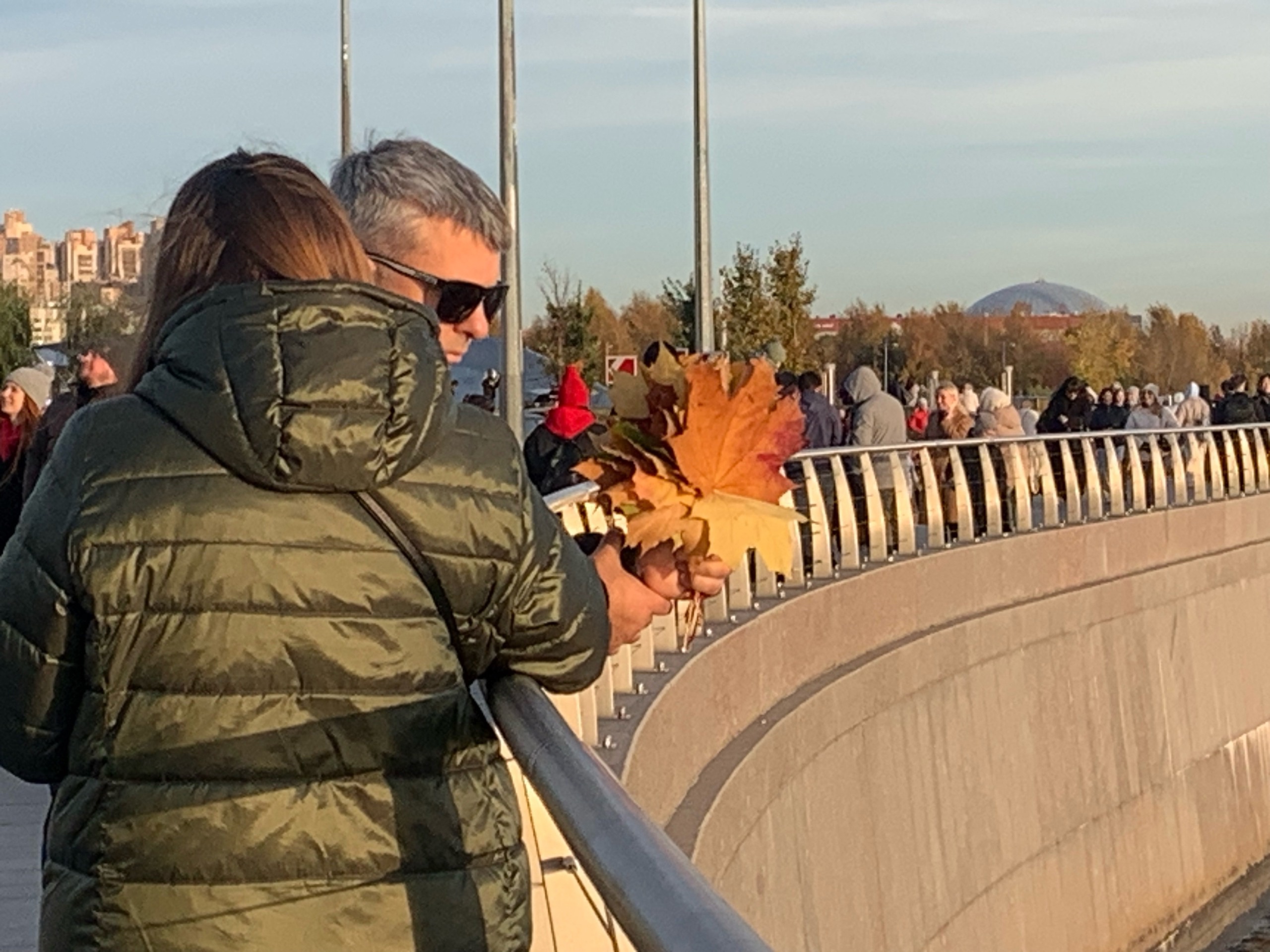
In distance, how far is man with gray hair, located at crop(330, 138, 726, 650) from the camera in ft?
12.1

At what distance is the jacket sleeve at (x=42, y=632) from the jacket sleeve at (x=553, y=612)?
1.68 feet

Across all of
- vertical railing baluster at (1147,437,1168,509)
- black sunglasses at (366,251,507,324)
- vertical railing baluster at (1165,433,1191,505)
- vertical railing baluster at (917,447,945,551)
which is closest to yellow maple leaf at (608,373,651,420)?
black sunglasses at (366,251,507,324)

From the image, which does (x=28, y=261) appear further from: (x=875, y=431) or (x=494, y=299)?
(x=494, y=299)

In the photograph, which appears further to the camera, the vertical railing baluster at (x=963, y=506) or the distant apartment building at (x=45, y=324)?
the distant apartment building at (x=45, y=324)

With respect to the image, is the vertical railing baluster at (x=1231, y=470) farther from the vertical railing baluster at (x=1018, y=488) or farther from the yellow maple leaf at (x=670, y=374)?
the yellow maple leaf at (x=670, y=374)

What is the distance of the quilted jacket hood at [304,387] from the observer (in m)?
2.98

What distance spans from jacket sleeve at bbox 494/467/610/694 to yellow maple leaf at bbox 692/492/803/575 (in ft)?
1.26

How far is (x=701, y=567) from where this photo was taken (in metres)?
3.80

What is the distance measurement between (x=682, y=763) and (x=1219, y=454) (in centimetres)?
2768

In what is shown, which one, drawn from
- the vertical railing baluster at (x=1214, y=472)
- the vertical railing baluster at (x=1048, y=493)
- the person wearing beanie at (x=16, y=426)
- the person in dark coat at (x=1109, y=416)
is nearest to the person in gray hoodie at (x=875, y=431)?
the vertical railing baluster at (x=1048, y=493)

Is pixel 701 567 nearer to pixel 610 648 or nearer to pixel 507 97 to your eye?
pixel 610 648

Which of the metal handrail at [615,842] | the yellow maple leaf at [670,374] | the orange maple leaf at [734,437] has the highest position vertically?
the yellow maple leaf at [670,374]

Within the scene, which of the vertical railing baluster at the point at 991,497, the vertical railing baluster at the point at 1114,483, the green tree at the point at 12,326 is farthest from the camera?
the green tree at the point at 12,326

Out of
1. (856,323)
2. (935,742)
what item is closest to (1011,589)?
(935,742)
